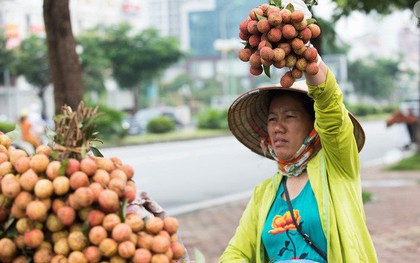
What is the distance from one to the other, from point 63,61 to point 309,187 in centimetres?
401

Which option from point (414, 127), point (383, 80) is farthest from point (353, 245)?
point (383, 80)

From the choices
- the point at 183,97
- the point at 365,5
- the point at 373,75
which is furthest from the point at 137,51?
the point at 183,97

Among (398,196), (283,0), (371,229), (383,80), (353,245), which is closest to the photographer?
(283,0)

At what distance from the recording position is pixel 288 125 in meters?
2.76

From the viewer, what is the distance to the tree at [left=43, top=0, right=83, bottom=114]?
6105mm

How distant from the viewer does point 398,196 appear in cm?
1063

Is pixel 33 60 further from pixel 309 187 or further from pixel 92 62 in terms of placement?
pixel 309 187

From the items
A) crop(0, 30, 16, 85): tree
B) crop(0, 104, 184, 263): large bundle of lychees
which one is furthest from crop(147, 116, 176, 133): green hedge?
crop(0, 104, 184, 263): large bundle of lychees

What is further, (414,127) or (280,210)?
(414,127)

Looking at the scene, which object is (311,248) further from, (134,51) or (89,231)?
(134,51)

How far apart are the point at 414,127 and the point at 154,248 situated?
18.7 meters

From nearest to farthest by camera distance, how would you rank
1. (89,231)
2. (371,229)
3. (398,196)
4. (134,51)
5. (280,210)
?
1. (89,231)
2. (280,210)
3. (371,229)
4. (398,196)
5. (134,51)

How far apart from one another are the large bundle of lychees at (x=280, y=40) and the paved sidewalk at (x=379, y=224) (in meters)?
4.48

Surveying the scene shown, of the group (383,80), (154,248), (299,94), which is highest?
(299,94)
